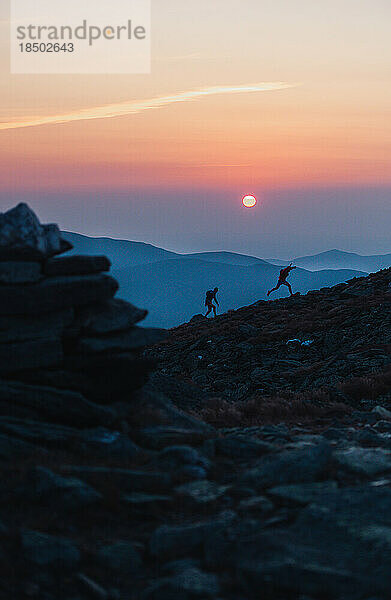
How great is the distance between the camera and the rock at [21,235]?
36.5ft

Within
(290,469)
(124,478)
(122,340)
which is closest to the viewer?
(124,478)

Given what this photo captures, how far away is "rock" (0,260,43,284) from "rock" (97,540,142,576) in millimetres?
5053

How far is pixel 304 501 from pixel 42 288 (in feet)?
18.5

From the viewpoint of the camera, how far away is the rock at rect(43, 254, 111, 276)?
1162cm

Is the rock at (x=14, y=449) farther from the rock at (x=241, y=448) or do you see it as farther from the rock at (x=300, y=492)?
the rock at (x=300, y=492)

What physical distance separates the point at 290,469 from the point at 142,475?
2.27 meters

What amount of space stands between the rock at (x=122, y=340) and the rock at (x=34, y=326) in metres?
0.51

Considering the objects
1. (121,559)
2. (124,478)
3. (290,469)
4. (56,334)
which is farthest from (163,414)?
(121,559)

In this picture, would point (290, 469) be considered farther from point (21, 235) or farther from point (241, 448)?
point (21, 235)

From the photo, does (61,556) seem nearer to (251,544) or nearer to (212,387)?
(251,544)

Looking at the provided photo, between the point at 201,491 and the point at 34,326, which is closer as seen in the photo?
the point at 201,491

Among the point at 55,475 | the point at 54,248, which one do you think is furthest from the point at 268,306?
the point at 55,475

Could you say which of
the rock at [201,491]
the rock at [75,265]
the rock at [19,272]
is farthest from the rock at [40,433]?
the rock at [75,265]

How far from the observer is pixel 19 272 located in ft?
36.4
